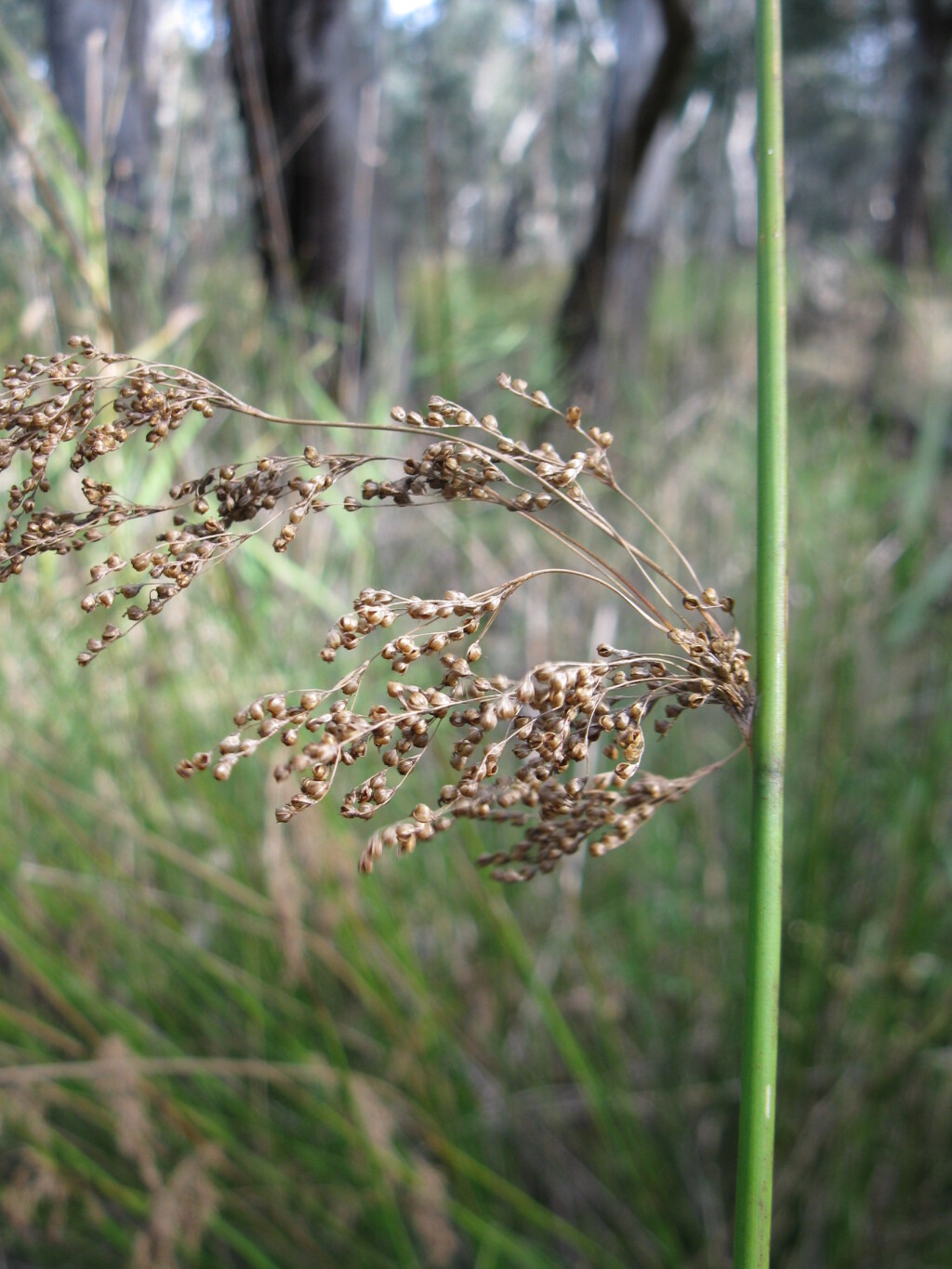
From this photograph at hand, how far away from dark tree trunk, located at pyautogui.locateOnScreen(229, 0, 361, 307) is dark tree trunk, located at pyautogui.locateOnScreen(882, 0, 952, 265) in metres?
3.48

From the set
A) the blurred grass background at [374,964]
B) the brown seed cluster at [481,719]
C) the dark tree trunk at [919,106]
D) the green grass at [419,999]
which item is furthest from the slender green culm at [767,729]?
the dark tree trunk at [919,106]

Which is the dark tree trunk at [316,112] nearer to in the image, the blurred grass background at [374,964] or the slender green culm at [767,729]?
the blurred grass background at [374,964]

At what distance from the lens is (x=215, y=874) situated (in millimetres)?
1203

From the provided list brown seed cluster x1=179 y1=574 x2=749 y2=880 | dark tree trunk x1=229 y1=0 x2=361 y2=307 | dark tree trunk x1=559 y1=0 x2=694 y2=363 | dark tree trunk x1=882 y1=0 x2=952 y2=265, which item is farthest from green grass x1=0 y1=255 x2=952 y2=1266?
dark tree trunk x1=882 y1=0 x2=952 y2=265

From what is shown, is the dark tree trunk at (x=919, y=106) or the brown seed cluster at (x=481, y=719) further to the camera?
the dark tree trunk at (x=919, y=106)

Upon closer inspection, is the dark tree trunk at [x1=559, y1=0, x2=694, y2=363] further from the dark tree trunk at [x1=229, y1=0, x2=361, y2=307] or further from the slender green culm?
the slender green culm

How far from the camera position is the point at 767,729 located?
0.36 metres

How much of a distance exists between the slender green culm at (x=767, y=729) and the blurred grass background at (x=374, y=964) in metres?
0.68

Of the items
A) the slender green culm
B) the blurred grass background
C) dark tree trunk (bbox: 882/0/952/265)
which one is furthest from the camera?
dark tree trunk (bbox: 882/0/952/265)

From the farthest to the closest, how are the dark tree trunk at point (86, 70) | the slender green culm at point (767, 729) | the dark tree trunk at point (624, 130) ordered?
the dark tree trunk at point (624, 130) → the dark tree trunk at point (86, 70) → the slender green culm at point (767, 729)

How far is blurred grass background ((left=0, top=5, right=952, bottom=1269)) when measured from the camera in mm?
1148

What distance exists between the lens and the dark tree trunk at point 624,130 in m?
2.73

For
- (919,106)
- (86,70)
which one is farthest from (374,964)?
(919,106)

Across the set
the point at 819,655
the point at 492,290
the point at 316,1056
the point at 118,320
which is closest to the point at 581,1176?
the point at 316,1056
